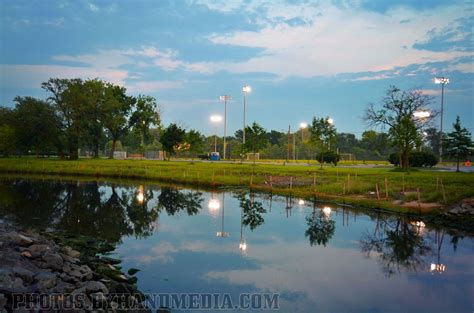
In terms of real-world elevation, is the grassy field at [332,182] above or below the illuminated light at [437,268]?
above

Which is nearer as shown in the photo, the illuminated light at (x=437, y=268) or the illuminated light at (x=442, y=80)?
the illuminated light at (x=437, y=268)

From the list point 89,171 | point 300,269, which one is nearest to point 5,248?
point 300,269

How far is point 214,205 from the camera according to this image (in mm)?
30375

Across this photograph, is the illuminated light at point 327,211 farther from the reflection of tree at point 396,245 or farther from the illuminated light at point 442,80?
the illuminated light at point 442,80

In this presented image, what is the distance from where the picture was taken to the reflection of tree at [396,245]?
16438 mm

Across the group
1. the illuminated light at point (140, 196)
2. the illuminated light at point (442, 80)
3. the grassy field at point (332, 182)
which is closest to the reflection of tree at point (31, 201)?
the illuminated light at point (140, 196)

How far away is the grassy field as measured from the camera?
89.6ft

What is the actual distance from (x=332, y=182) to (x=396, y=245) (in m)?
18.6

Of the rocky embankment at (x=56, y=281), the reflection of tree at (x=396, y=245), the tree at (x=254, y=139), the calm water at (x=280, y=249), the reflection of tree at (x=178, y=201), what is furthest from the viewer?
the tree at (x=254, y=139)

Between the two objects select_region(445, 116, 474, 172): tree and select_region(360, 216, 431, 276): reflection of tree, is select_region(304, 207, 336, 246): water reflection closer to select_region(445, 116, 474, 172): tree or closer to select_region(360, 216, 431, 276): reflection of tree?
select_region(360, 216, 431, 276): reflection of tree

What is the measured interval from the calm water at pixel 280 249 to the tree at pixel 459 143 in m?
26.3

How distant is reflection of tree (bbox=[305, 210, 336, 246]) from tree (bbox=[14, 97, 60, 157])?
63734mm

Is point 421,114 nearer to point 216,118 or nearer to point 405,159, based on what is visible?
point 405,159

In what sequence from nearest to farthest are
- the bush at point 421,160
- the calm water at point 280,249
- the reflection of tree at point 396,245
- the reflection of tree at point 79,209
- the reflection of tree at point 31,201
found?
1. the calm water at point 280,249
2. the reflection of tree at point 396,245
3. the reflection of tree at point 79,209
4. the reflection of tree at point 31,201
5. the bush at point 421,160
